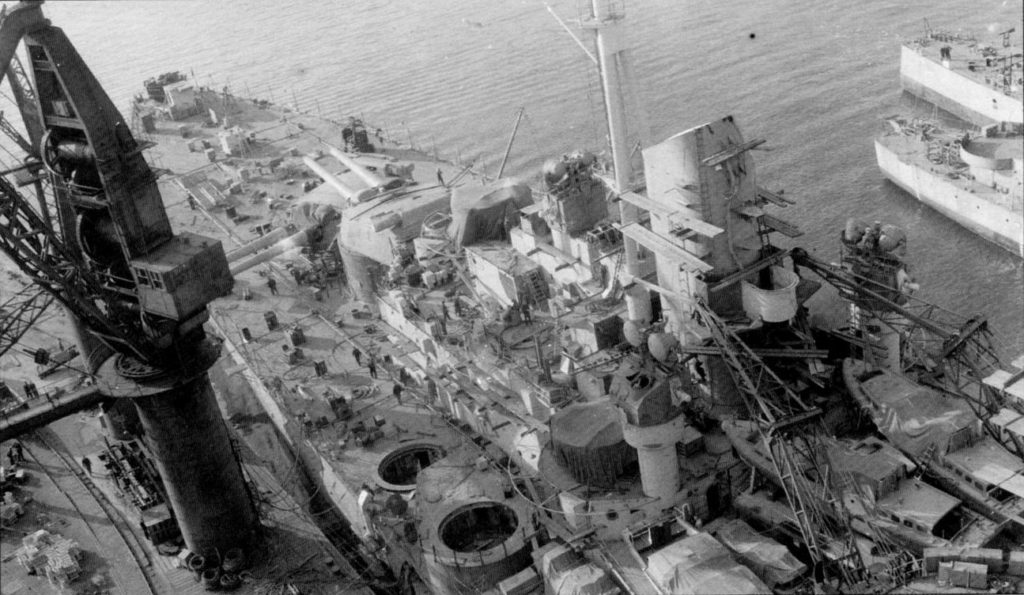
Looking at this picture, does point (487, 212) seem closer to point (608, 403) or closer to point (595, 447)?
point (608, 403)

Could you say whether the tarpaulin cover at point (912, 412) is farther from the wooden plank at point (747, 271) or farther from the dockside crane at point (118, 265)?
the dockside crane at point (118, 265)

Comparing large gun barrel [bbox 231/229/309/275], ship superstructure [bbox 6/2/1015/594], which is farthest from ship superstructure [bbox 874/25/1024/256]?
large gun barrel [bbox 231/229/309/275]

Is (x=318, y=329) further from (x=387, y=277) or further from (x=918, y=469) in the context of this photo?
(x=918, y=469)

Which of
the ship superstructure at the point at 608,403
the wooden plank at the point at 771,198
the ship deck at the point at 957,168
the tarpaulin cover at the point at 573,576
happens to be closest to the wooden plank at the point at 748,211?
the ship superstructure at the point at 608,403

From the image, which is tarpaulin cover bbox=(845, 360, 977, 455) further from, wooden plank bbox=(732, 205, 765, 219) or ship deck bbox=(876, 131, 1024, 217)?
ship deck bbox=(876, 131, 1024, 217)

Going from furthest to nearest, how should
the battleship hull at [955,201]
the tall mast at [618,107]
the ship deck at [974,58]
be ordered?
the ship deck at [974,58] < the battleship hull at [955,201] < the tall mast at [618,107]

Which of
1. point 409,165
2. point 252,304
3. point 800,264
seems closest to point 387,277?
point 252,304
